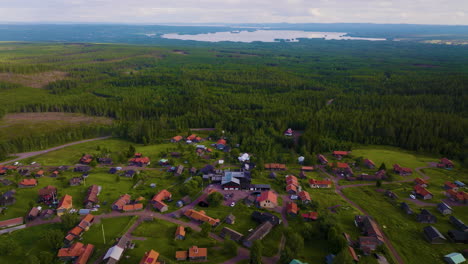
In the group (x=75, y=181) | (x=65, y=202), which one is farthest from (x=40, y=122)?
(x=65, y=202)

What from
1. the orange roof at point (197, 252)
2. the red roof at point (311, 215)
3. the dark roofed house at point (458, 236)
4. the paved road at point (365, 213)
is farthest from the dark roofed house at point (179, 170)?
the dark roofed house at point (458, 236)

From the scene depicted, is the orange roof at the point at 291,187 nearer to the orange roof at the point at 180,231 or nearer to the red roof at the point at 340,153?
the orange roof at the point at 180,231

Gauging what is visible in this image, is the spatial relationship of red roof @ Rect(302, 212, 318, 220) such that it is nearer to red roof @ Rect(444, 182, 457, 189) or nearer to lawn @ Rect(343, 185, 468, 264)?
lawn @ Rect(343, 185, 468, 264)

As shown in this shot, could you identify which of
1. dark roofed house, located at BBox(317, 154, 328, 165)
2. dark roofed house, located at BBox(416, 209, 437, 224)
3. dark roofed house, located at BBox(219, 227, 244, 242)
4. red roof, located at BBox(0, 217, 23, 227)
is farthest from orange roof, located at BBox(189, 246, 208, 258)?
dark roofed house, located at BBox(317, 154, 328, 165)

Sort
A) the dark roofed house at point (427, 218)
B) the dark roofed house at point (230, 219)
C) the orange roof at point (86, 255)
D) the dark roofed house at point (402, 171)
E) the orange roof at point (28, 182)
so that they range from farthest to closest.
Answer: the dark roofed house at point (402, 171)
the orange roof at point (28, 182)
the dark roofed house at point (427, 218)
the dark roofed house at point (230, 219)
the orange roof at point (86, 255)

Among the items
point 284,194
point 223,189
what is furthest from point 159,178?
point 284,194

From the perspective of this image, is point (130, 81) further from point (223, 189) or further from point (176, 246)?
point (176, 246)

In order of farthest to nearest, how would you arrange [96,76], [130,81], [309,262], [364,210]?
[96,76]
[130,81]
[364,210]
[309,262]
